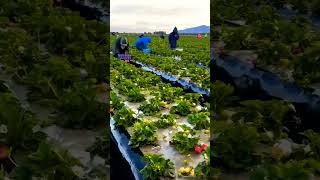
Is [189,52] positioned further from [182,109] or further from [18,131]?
[18,131]

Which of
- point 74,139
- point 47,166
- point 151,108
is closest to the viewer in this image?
point 47,166

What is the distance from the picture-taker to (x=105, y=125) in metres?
5.69

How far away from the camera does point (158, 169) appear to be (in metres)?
5.27

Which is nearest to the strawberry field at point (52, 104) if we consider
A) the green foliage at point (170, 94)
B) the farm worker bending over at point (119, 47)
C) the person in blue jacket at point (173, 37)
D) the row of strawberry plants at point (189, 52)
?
the green foliage at point (170, 94)

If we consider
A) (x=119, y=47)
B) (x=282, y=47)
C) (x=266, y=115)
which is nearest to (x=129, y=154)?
(x=266, y=115)

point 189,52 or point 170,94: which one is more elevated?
point 189,52

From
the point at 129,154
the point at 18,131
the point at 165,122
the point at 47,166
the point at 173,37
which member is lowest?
the point at 129,154

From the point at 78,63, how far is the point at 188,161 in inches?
106

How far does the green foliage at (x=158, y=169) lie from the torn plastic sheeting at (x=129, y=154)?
22 centimetres

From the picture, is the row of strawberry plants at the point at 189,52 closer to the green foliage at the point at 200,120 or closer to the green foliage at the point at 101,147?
the green foliage at the point at 200,120

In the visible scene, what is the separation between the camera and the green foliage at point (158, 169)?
17.3 ft

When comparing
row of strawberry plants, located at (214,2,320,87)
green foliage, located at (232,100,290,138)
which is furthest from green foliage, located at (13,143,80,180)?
row of strawberry plants, located at (214,2,320,87)

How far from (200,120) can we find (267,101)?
1801 mm

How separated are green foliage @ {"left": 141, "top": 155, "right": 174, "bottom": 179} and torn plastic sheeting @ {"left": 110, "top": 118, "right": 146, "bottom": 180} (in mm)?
220
